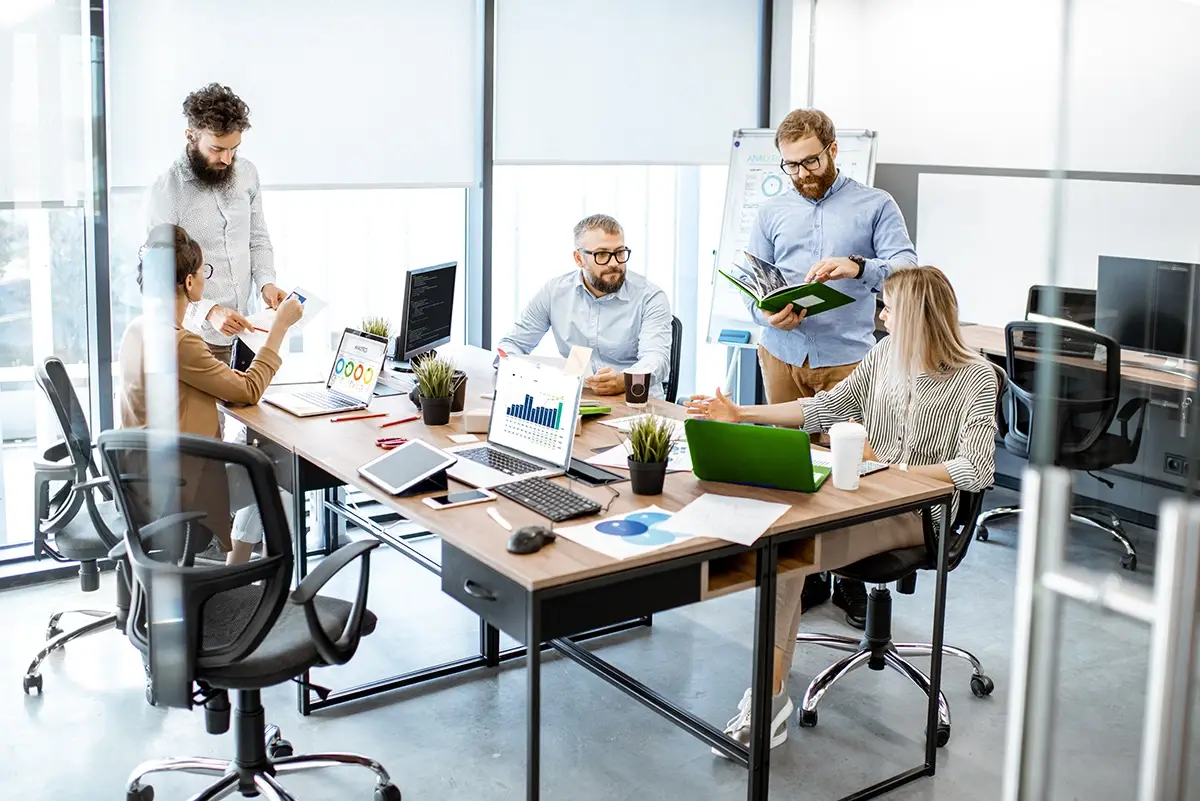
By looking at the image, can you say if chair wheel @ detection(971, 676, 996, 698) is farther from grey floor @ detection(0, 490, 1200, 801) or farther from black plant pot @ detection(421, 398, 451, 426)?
black plant pot @ detection(421, 398, 451, 426)

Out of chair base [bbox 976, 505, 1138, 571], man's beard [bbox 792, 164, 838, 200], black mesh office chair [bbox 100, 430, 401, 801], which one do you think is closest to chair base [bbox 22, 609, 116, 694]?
black mesh office chair [bbox 100, 430, 401, 801]

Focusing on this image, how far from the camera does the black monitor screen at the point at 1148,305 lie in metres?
1.14

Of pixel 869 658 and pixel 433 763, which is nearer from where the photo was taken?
pixel 433 763

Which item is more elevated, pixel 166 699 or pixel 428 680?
pixel 166 699

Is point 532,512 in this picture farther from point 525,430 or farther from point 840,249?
point 840,249

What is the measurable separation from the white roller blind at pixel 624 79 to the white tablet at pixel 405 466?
251 centimetres

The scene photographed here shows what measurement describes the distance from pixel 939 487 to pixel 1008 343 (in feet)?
5.52

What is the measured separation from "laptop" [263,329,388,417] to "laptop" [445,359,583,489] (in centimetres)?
59

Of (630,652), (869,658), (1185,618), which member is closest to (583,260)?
(630,652)

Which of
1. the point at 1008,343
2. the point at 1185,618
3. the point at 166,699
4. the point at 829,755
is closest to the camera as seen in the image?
the point at 1185,618

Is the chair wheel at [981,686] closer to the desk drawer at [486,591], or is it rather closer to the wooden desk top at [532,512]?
the wooden desk top at [532,512]

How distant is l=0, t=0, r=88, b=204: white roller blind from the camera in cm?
367

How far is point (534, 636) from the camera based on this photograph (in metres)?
2.25

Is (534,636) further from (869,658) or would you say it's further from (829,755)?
(869,658)
